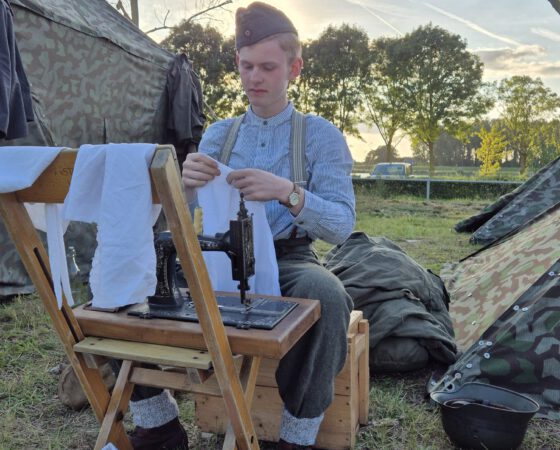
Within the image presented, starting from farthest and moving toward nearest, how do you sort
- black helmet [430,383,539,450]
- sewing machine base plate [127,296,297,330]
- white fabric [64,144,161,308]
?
black helmet [430,383,539,450], sewing machine base plate [127,296,297,330], white fabric [64,144,161,308]

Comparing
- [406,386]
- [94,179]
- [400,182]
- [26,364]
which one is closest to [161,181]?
[94,179]

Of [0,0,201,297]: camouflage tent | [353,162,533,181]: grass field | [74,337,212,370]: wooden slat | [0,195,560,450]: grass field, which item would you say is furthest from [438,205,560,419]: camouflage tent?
[353,162,533,181]: grass field

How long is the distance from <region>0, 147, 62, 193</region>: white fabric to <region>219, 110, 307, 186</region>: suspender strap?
3.48ft

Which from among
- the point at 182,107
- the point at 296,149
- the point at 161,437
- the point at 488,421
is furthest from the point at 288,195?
the point at 182,107

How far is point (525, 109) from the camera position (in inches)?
1102

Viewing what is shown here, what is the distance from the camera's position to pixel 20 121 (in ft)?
10.0

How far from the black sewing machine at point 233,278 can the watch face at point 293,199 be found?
159 millimetres

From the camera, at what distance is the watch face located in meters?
1.82

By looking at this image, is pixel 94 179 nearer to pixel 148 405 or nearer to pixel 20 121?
pixel 148 405

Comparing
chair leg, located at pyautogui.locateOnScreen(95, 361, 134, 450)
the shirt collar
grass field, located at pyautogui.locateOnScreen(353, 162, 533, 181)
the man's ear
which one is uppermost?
the man's ear

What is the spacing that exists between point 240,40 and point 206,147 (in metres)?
0.50

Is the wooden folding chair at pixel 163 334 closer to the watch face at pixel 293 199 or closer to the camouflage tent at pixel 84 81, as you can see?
the watch face at pixel 293 199

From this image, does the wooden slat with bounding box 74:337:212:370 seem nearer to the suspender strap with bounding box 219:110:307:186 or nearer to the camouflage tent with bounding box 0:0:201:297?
the suspender strap with bounding box 219:110:307:186

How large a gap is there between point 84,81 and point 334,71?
2029 cm
